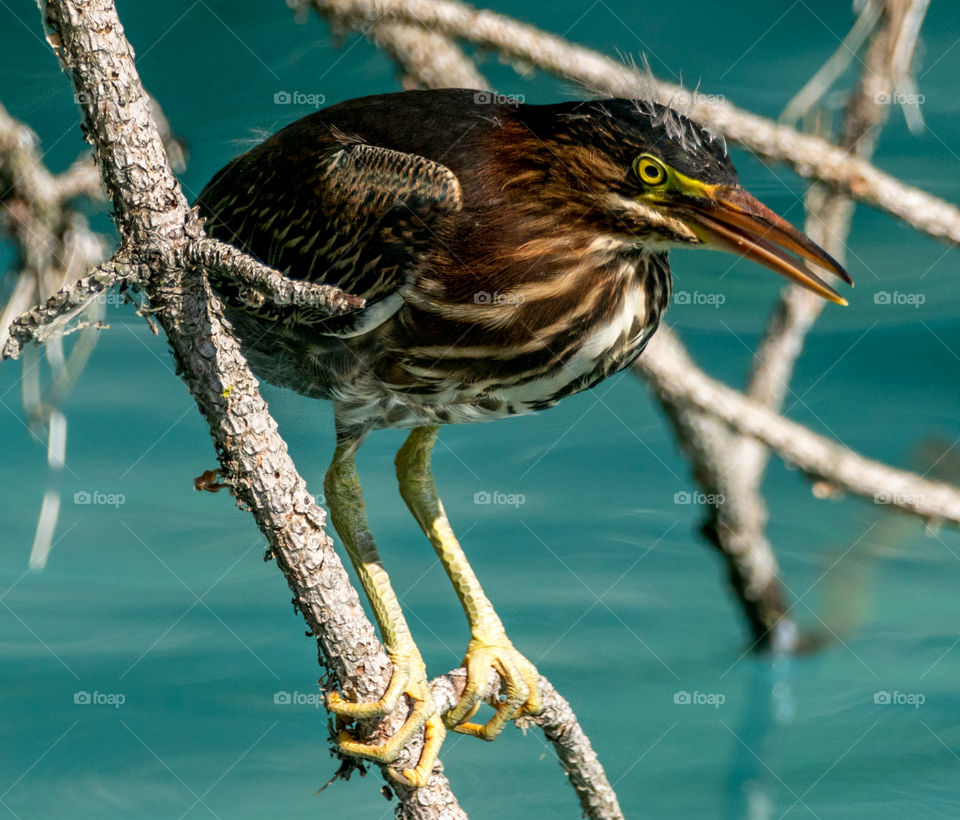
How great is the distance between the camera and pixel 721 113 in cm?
300

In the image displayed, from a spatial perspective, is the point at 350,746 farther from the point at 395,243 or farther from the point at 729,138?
the point at 729,138

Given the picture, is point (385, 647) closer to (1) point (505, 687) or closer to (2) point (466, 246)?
(1) point (505, 687)

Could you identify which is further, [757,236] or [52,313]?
[757,236]

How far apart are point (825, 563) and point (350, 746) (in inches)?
94.8

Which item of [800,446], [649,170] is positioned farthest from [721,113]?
[649,170]

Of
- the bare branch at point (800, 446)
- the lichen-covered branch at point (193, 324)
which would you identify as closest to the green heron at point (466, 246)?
the lichen-covered branch at point (193, 324)

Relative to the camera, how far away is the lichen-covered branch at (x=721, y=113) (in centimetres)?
300

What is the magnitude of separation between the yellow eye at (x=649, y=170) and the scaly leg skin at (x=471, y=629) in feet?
3.06

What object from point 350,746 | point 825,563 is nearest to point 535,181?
point 350,746

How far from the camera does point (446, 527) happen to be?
2.43m

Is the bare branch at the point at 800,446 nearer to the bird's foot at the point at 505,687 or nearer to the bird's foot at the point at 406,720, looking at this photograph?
the bird's foot at the point at 505,687

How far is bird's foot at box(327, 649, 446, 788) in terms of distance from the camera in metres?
1.78

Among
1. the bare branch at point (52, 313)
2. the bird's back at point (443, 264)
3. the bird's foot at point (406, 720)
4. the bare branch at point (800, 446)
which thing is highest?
the bare branch at point (52, 313)

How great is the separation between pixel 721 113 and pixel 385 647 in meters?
1.75
